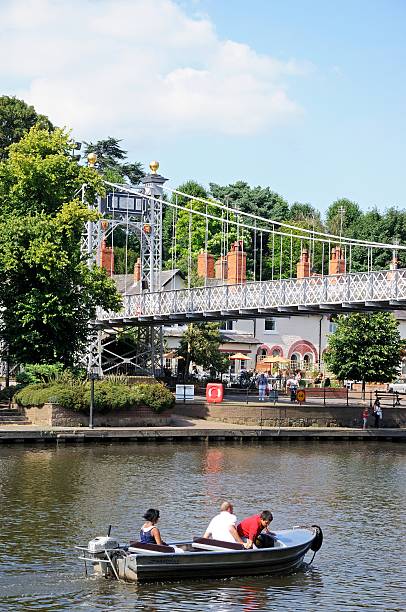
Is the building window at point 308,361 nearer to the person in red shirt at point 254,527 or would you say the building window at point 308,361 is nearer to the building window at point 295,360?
the building window at point 295,360

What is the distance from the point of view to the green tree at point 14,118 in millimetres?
103438

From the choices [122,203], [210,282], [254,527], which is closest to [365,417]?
[122,203]

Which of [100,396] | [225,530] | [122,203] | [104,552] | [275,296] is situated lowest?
[104,552]

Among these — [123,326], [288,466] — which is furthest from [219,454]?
[123,326]

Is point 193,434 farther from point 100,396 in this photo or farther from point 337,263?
point 337,263

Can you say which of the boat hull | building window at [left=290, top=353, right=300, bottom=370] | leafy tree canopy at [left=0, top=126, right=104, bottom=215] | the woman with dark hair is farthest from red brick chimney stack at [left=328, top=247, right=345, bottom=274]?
the woman with dark hair

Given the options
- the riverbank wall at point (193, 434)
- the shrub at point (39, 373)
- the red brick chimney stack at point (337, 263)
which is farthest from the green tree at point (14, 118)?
the riverbank wall at point (193, 434)

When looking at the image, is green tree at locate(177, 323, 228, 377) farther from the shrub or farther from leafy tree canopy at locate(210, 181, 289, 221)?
leafy tree canopy at locate(210, 181, 289, 221)

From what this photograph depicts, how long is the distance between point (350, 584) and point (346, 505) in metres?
11.3

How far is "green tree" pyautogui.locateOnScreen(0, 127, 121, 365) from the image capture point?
5578 cm

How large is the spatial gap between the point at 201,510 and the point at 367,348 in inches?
1751

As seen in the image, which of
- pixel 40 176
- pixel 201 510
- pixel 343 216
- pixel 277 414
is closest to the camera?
pixel 201 510

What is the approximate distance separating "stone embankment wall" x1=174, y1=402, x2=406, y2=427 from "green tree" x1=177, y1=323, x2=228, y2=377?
20394mm

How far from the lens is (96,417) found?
53.3 m
